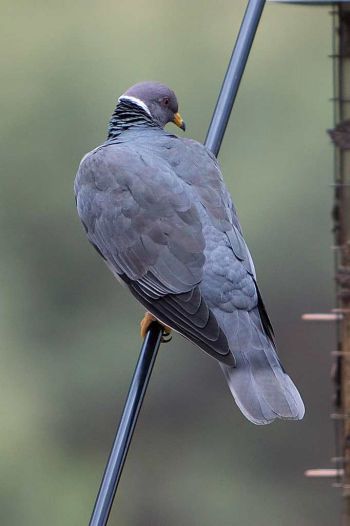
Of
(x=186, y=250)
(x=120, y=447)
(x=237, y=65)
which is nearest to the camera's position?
(x=120, y=447)

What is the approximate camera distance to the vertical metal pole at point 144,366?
3.22m

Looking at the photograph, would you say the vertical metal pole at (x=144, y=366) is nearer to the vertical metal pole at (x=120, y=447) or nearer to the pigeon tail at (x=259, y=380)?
the vertical metal pole at (x=120, y=447)

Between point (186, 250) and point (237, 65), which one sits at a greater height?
point (237, 65)

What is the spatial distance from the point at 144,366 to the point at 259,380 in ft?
1.78

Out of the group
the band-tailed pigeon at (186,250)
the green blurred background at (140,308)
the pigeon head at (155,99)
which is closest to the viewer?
the band-tailed pigeon at (186,250)

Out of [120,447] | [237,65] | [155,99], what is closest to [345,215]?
[155,99]

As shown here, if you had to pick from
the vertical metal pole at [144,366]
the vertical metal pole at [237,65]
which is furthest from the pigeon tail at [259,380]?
the vertical metal pole at [237,65]

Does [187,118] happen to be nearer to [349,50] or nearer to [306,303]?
[306,303]

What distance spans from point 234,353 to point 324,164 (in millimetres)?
6734

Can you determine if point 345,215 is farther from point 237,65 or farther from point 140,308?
point 140,308

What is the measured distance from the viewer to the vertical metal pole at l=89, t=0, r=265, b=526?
3.22 meters

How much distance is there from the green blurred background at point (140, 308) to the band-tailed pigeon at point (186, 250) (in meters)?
5.45

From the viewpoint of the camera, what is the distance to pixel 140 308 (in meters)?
10.1

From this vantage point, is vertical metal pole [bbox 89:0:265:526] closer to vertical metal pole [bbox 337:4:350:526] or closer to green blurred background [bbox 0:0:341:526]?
vertical metal pole [bbox 337:4:350:526]
